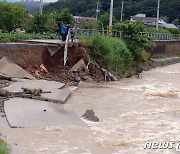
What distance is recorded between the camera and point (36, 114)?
52.9ft

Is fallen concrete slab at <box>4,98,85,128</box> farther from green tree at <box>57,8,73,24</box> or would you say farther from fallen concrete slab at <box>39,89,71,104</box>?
green tree at <box>57,8,73,24</box>

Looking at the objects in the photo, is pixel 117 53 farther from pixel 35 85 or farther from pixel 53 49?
pixel 35 85

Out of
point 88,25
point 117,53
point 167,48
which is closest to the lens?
point 117,53

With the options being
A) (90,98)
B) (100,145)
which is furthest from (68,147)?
(90,98)

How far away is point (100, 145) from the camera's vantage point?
1325cm

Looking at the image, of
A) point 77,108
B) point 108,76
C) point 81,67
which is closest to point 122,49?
point 108,76

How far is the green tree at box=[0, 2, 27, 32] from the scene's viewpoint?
37.6 m

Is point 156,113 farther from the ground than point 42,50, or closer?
closer

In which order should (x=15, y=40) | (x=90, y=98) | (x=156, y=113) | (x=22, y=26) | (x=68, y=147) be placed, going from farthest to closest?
(x=22, y=26), (x=15, y=40), (x=90, y=98), (x=156, y=113), (x=68, y=147)

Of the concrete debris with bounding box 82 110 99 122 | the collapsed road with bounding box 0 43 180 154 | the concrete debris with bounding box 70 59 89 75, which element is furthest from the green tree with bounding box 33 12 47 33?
the concrete debris with bounding box 82 110 99 122

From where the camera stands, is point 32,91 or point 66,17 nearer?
point 32,91

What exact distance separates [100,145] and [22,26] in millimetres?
28163

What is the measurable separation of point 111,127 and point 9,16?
79.5ft

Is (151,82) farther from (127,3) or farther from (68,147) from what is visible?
(127,3)
